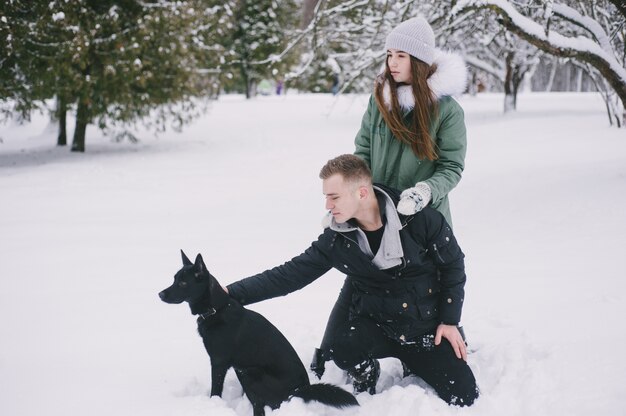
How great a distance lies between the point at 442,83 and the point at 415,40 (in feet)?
0.89

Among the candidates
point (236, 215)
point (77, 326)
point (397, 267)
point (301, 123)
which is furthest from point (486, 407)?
point (301, 123)

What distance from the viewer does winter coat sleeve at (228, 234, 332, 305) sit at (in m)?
3.18

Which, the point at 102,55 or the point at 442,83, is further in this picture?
the point at 102,55

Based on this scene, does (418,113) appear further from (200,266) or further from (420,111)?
(200,266)

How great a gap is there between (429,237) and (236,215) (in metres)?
5.16

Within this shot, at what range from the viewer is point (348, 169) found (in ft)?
9.29

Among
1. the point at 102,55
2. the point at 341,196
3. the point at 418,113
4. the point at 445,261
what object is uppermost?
the point at 102,55

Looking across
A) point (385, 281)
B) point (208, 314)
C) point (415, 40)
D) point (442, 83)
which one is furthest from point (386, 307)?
point (415, 40)

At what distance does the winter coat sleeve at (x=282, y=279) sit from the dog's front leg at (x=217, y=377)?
37 cm

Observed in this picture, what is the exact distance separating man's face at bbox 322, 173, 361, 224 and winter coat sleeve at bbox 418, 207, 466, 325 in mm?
362

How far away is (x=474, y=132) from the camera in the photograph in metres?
14.4

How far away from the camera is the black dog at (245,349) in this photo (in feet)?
9.57

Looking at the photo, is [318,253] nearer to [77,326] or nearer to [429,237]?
[429,237]

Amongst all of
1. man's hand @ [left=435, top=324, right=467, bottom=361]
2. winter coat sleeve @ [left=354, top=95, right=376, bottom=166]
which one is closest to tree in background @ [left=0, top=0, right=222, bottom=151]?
winter coat sleeve @ [left=354, top=95, right=376, bottom=166]
